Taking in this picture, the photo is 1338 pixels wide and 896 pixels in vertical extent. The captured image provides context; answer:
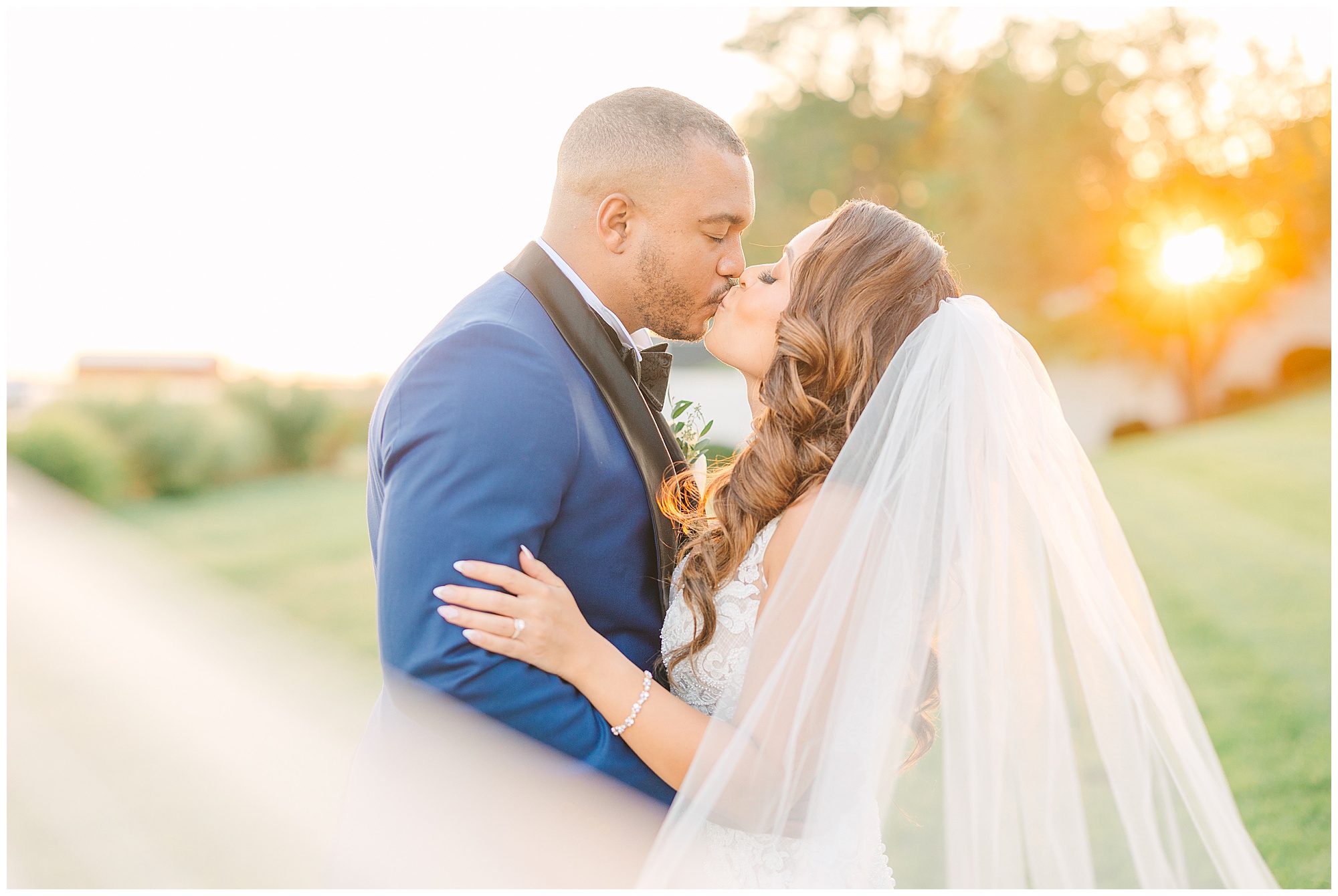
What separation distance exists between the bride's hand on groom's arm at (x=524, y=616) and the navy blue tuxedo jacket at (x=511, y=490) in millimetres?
31

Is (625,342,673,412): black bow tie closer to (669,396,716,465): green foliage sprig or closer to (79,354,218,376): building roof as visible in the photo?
(669,396,716,465): green foliage sprig

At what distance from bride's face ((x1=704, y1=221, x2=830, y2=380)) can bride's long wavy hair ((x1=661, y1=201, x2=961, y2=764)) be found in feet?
0.18

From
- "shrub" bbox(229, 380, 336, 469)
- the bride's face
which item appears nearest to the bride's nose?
the bride's face

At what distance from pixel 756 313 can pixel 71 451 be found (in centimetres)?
1843

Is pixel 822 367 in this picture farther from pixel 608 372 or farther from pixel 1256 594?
pixel 1256 594

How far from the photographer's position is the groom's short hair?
266 centimetres

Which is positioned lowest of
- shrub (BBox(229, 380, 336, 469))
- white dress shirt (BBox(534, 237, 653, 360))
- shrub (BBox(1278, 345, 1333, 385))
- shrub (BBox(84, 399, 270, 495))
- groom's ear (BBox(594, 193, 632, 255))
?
shrub (BBox(84, 399, 270, 495))

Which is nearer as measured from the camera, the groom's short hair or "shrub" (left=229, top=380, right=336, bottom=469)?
the groom's short hair

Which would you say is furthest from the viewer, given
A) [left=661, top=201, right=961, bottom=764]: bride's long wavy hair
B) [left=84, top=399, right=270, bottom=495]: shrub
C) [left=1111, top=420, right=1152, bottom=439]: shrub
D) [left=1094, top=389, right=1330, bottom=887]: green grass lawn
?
[left=1111, top=420, right=1152, bottom=439]: shrub

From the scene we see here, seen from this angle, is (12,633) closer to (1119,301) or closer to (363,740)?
(363,740)

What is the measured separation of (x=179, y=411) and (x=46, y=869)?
1567cm

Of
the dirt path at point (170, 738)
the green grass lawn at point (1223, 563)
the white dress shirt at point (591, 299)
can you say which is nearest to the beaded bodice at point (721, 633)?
the white dress shirt at point (591, 299)

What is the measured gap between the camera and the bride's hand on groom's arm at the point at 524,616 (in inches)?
80.0

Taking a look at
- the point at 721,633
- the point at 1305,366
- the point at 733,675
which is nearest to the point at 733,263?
the point at 721,633
